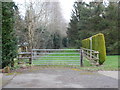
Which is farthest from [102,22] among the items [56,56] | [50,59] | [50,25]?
[56,56]

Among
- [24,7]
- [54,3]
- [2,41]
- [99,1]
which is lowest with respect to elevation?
[2,41]

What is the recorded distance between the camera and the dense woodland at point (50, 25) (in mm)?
6289

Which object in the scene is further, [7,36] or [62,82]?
[7,36]

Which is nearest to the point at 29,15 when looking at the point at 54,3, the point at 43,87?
the point at 54,3

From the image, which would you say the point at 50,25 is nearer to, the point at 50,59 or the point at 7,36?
the point at 50,59

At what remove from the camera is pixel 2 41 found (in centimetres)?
611

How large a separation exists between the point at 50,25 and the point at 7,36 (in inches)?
403

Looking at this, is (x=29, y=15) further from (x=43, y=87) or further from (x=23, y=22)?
(x=43, y=87)

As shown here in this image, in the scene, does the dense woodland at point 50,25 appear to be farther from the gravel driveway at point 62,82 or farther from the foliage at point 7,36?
the gravel driveway at point 62,82

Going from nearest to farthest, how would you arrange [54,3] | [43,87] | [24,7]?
1. [43,87]
2. [24,7]
3. [54,3]

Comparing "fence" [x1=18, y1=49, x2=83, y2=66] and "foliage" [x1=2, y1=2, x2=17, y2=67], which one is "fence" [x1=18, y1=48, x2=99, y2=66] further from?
"foliage" [x1=2, y1=2, x2=17, y2=67]

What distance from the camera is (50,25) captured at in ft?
53.3

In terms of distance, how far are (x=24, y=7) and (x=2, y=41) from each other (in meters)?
5.98

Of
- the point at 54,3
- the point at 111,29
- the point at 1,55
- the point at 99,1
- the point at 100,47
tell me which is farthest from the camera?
the point at 99,1
